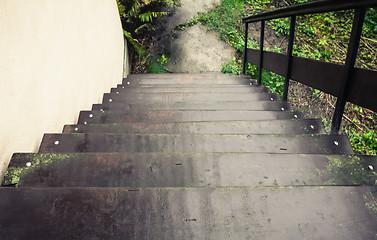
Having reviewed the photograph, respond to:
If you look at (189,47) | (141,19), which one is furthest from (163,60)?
(141,19)

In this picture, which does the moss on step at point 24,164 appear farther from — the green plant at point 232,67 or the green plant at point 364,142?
the green plant at point 232,67

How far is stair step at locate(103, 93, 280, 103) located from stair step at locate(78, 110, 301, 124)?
2.39 feet

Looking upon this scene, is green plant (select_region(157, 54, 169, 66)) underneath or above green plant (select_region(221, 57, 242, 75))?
above

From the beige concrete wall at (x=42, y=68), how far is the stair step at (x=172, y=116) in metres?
0.18

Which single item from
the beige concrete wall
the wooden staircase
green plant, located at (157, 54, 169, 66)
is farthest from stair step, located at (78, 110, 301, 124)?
green plant, located at (157, 54, 169, 66)

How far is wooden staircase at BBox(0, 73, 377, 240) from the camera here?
2.84 feet

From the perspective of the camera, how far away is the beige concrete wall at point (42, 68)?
133 centimetres

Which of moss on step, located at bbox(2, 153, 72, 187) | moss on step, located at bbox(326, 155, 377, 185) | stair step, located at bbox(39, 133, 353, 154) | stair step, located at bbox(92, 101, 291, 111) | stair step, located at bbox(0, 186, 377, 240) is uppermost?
stair step, located at bbox(0, 186, 377, 240)

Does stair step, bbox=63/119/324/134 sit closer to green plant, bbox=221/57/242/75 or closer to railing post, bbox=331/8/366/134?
railing post, bbox=331/8/366/134

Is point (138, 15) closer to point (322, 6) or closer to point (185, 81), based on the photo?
point (185, 81)

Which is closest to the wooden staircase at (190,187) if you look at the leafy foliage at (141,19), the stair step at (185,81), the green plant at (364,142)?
the stair step at (185,81)

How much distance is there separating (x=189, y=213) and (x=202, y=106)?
5.87 ft

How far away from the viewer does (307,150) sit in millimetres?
1513

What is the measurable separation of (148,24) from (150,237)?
5.94m
